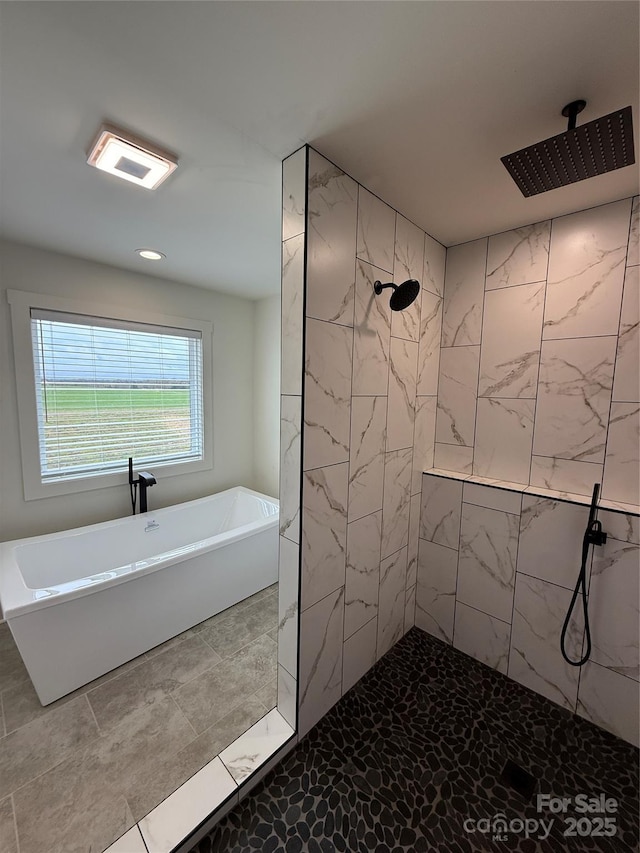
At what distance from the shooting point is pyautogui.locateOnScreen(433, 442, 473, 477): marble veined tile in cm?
224

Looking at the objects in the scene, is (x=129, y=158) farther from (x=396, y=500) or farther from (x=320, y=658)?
(x=320, y=658)

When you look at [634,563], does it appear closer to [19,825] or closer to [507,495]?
[507,495]

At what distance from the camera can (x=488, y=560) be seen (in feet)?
6.64

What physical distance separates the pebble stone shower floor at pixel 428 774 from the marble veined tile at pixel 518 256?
233 centimetres

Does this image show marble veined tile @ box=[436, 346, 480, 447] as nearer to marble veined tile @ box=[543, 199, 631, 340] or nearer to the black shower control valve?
marble veined tile @ box=[543, 199, 631, 340]

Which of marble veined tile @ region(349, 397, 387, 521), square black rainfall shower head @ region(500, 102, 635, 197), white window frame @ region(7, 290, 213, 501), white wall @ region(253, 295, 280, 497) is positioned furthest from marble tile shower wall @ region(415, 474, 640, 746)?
white window frame @ region(7, 290, 213, 501)

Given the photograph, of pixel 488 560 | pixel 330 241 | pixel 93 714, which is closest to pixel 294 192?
pixel 330 241

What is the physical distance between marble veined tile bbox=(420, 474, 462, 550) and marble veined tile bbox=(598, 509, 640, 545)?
699 mm

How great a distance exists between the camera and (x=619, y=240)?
167 cm

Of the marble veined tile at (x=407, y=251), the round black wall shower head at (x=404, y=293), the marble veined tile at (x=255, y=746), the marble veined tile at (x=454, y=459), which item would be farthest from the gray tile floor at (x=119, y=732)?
the marble veined tile at (x=407, y=251)

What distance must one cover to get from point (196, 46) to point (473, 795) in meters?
2.81

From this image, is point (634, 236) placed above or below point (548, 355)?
above

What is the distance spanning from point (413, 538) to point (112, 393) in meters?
2.67

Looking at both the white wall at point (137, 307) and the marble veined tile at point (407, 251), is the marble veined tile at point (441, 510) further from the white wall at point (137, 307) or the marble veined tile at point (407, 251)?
the white wall at point (137, 307)
